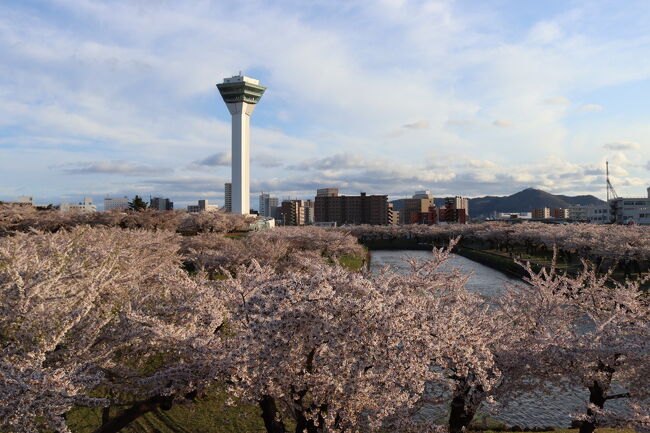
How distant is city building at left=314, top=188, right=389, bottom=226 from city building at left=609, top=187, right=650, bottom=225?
8311 centimetres

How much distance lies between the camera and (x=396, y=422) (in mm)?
9766

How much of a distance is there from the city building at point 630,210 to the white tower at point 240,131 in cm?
10231

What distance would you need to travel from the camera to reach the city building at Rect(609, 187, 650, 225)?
357 ft

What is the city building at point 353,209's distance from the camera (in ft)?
605

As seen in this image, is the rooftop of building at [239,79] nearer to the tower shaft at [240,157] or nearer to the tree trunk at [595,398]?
the tower shaft at [240,157]

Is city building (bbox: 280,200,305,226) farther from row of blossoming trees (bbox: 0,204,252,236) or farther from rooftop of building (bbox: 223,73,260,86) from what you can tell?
row of blossoming trees (bbox: 0,204,252,236)

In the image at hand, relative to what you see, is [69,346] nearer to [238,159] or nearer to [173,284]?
[173,284]

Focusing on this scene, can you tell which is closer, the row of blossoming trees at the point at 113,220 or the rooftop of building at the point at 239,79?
the row of blossoming trees at the point at 113,220

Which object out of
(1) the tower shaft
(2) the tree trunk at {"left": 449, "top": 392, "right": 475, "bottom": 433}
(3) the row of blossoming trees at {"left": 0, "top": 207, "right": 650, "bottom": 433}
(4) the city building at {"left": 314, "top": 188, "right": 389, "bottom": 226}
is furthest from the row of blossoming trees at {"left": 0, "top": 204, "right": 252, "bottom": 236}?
(4) the city building at {"left": 314, "top": 188, "right": 389, "bottom": 226}

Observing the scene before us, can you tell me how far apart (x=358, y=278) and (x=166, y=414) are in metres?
9.69

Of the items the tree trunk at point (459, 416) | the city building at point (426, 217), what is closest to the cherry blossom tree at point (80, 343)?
the tree trunk at point (459, 416)

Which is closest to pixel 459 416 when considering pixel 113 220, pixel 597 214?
pixel 113 220

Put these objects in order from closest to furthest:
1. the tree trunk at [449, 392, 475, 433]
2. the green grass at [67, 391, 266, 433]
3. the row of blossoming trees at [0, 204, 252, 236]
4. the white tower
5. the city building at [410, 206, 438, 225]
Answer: the tree trunk at [449, 392, 475, 433] < the green grass at [67, 391, 266, 433] < the row of blossoming trees at [0, 204, 252, 236] < the white tower < the city building at [410, 206, 438, 225]

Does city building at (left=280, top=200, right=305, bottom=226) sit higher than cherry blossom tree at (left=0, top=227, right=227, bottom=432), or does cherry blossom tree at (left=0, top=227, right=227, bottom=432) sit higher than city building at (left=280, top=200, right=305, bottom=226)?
city building at (left=280, top=200, right=305, bottom=226)
